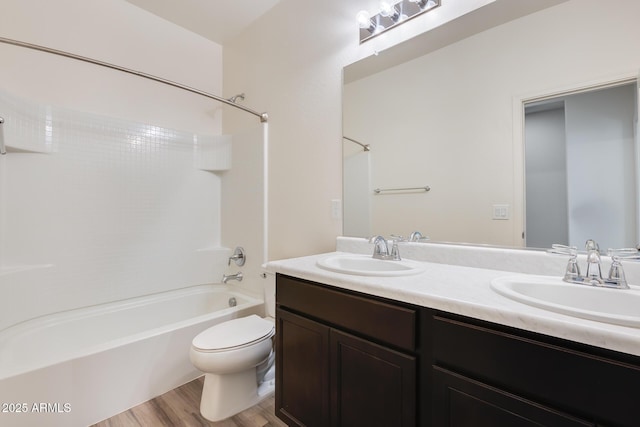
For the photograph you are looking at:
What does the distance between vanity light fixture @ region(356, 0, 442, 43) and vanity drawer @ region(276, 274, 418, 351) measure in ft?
4.61

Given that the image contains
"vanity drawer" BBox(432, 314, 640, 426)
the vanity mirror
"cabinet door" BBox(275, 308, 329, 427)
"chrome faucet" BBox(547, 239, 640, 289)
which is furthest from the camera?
"cabinet door" BBox(275, 308, 329, 427)

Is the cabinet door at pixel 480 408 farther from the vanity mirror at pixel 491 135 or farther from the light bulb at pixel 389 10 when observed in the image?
the light bulb at pixel 389 10

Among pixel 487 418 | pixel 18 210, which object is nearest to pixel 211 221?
pixel 18 210

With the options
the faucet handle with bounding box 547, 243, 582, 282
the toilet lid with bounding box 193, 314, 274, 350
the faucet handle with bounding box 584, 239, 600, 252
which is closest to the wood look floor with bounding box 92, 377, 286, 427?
the toilet lid with bounding box 193, 314, 274, 350

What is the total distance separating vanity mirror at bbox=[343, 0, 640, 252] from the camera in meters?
1.00

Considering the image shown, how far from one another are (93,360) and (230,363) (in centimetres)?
71

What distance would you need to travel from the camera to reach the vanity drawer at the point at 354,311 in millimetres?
899

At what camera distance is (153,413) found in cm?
152

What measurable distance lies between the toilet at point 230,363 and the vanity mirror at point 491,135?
2.78ft

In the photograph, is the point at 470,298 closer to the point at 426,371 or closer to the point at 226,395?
the point at 426,371

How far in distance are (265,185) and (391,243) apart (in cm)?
118

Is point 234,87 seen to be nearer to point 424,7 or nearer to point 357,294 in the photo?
point 424,7

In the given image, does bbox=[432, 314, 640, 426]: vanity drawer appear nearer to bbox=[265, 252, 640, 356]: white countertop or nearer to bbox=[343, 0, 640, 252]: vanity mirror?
bbox=[265, 252, 640, 356]: white countertop

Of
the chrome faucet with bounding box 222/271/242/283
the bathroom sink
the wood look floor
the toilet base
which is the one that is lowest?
the wood look floor
